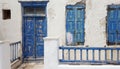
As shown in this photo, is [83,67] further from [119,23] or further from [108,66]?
[119,23]

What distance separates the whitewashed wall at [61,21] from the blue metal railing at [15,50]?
368 millimetres

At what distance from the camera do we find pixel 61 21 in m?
13.5

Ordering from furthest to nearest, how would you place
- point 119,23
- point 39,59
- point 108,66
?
1. point 39,59
2. point 119,23
3. point 108,66

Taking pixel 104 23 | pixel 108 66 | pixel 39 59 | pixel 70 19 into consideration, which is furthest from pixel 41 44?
pixel 108 66

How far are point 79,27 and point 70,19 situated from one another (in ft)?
1.69

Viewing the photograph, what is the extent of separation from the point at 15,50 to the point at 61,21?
91.8 inches

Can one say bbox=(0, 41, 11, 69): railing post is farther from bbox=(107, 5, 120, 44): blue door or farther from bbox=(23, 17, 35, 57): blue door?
bbox=(107, 5, 120, 44): blue door

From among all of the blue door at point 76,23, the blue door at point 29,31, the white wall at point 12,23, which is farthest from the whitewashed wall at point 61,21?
the blue door at point 29,31

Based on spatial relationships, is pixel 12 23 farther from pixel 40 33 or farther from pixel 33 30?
pixel 40 33

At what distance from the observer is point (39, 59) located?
13984 millimetres

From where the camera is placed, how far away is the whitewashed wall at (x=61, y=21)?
43.5ft

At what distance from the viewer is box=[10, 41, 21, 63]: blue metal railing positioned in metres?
12.9

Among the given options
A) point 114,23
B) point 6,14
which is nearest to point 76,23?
point 114,23

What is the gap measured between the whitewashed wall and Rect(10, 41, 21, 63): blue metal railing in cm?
37
